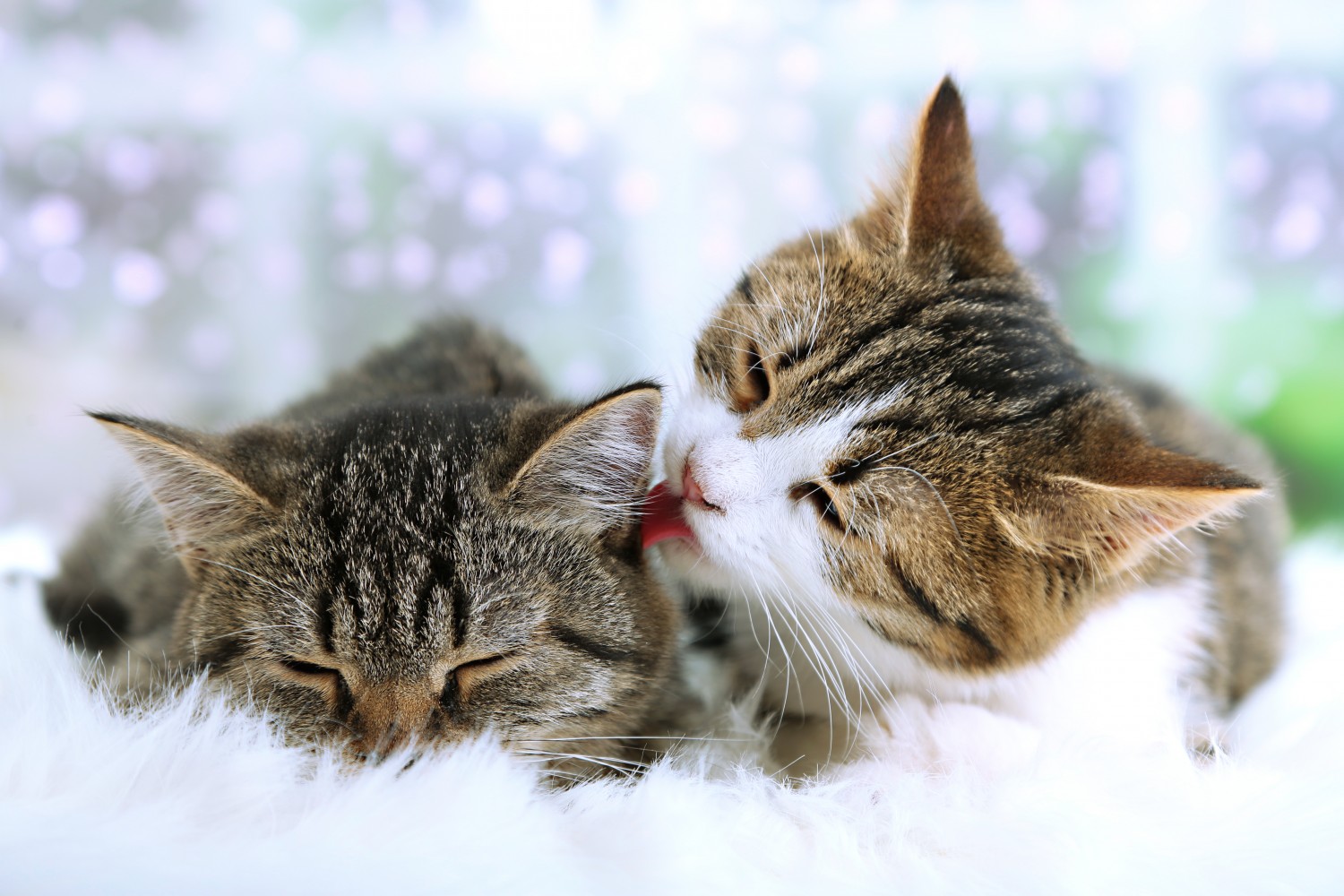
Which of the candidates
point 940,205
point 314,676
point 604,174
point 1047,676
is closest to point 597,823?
point 314,676

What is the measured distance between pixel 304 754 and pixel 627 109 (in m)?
1.72

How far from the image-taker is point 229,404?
209 centimetres

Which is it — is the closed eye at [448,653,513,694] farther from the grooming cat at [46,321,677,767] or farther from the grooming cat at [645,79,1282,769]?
the grooming cat at [645,79,1282,769]

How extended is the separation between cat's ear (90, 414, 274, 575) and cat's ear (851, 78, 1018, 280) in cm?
80

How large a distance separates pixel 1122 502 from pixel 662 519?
484 millimetres

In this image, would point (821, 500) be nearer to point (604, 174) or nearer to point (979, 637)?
point (979, 637)

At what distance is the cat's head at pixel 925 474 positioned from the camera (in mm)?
955

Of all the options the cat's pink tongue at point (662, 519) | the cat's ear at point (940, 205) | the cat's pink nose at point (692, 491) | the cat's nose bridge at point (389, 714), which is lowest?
the cat's nose bridge at point (389, 714)

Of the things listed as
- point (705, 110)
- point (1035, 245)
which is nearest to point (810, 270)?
point (705, 110)

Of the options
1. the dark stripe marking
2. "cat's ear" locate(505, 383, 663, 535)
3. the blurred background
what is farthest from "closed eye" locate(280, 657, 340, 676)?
the blurred background

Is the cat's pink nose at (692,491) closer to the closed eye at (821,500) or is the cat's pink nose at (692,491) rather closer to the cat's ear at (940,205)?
the closed eye at (821,500)

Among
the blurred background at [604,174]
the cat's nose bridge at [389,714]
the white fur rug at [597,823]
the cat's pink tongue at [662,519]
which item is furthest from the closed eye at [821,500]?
the blurred background at [604,174]

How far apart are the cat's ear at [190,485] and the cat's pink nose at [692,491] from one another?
0.43 meters

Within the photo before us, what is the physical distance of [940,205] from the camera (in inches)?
46.1
